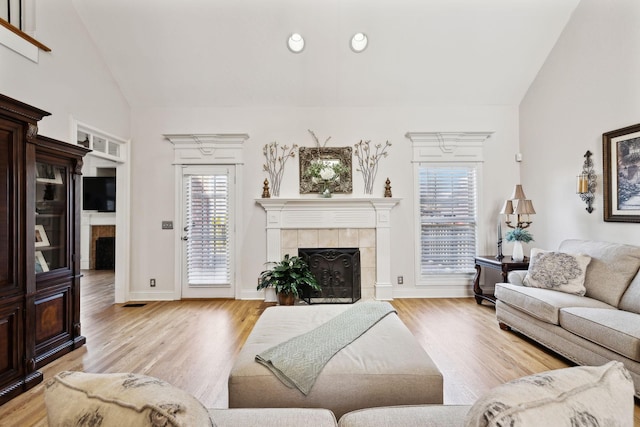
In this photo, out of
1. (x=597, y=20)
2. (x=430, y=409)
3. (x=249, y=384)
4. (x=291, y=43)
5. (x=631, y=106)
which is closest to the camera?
(x=430, y=409)

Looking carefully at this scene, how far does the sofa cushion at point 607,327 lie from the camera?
6.56 ft

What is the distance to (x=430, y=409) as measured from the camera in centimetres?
103

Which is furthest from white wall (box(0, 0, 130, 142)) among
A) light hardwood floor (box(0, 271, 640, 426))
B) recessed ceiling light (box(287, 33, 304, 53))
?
recessed ceiling light (box(287, 33, 304, 53))

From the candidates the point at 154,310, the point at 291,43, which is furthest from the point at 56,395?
the point at 291,43

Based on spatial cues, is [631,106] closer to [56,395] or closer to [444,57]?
[444,57]

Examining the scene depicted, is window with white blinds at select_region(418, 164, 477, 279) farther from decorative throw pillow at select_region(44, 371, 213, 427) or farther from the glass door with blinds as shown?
decorative throw pillow at select_region(44, 371, 213, 427)

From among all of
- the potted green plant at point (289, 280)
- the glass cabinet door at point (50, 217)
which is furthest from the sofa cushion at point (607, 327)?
the glass cabinet door at point (50, 217)

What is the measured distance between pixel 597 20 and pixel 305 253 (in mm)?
4355

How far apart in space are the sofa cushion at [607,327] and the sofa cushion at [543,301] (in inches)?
3.1

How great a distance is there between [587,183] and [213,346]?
4.33 m

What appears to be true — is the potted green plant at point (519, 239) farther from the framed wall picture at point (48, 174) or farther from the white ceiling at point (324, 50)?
the framed wall picture at point (48, 174)

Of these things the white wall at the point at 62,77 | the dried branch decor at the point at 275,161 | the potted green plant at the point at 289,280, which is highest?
the white wall at the point at 62,77

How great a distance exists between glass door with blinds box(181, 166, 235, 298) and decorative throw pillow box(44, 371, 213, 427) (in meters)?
3.87

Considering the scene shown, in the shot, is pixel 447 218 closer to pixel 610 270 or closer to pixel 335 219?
pixel 335 219
